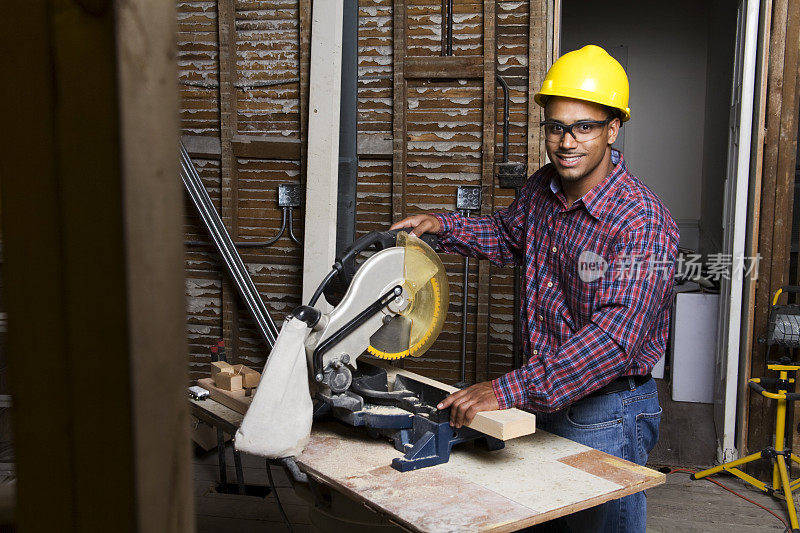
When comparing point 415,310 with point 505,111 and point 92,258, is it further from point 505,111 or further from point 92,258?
point 505,111

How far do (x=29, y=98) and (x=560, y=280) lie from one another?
1.77 metres

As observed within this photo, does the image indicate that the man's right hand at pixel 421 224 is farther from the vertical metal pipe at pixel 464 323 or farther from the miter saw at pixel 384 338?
the vertical metal pipe at pixel 464 323

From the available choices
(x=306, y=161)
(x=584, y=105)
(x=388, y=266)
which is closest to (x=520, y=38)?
(x=306, y=161)

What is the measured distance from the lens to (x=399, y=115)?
3.92 m

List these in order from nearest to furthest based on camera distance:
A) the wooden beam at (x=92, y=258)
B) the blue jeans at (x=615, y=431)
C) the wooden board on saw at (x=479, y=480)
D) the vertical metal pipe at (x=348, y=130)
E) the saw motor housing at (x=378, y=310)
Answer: the wooden beam at (x=92, y=258)
the wooden board on saw at (x=479, y=480)
the saw motor housing at (x=378, y=310)
the blue jeans at (x=615, y=431)
the vertical metal pipe at (x=348, y=130)

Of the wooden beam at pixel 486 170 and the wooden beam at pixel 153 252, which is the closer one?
the wooden beam at pixel 153 252

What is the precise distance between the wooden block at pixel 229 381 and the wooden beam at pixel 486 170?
188 centimetres

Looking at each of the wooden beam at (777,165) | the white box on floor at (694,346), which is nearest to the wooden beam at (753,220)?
the wooden beam at (777,165)

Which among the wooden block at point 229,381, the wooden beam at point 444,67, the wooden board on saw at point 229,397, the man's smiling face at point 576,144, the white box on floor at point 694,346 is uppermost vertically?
the wooden beam at point 444,67

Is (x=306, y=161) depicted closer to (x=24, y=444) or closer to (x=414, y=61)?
(x=414, y=61)

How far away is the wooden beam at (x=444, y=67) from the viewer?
3.80 m

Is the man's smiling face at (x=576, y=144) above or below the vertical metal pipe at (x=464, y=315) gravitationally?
above

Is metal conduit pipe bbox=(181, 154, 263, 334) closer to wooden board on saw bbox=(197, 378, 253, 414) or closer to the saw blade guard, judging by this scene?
wooden board on saw bbox=(197, 378, 253, 414)

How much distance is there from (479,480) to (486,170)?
2432mm
